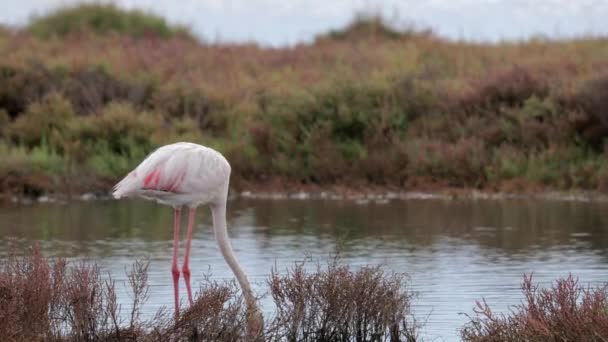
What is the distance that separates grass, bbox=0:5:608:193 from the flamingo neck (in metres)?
13.3

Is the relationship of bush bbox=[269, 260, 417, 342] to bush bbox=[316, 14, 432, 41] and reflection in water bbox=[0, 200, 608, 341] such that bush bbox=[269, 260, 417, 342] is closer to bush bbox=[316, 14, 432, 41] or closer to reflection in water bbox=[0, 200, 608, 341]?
reflection in water bbox=[0, 200, 608, 341]

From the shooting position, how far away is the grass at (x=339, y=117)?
81.4ft

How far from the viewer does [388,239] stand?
711 inches

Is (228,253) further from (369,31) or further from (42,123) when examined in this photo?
(369,31)

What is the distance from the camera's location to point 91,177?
25531mm

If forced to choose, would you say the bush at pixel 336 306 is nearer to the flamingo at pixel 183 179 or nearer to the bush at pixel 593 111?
the flamingo at pixel 183 179

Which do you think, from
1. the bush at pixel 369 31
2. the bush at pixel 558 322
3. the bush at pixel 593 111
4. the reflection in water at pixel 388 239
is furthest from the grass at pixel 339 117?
the bush at pixel 558 322

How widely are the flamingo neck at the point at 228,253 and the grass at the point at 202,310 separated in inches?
Result: 4.6

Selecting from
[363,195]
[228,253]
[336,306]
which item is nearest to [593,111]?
[363,195]

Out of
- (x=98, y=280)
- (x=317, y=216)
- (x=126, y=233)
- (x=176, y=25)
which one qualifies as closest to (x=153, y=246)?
(x=126, y=233)

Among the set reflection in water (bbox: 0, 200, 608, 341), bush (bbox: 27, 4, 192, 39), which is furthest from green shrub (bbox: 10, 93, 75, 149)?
bush (bbox: 27, 4, 192, 39)

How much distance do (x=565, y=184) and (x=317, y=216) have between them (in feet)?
17.6

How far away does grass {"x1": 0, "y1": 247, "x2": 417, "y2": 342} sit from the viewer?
→ 30.8ft

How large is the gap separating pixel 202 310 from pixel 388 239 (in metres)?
8.84
